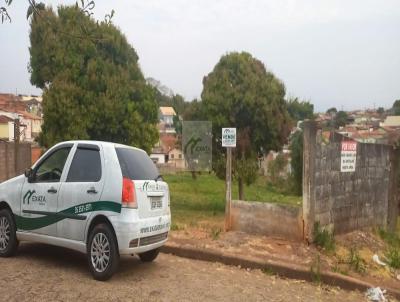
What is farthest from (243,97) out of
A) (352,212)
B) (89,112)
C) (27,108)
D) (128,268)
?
(27,108)

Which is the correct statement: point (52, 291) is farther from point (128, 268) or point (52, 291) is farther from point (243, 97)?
point (243, 97)

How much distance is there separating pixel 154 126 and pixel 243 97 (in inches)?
109

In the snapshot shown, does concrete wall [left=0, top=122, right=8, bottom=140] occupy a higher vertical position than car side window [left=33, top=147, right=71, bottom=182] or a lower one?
higher

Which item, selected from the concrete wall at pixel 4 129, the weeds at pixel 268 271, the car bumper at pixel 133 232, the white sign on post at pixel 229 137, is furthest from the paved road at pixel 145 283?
the concrete wall at pixel 4 129

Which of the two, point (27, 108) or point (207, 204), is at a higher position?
point (27, 108)

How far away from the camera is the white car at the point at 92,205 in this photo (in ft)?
18.7

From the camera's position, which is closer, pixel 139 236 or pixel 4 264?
pixel 139 236

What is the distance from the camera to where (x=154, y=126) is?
13.6 metres

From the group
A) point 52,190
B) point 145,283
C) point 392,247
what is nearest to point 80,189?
point 52,190

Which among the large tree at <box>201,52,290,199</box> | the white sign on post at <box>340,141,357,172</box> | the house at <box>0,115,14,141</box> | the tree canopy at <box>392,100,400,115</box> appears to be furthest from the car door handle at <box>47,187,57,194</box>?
the tree canopy at <box>392,100,400,115</box>

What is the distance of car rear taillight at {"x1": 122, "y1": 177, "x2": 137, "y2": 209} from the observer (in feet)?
18.6

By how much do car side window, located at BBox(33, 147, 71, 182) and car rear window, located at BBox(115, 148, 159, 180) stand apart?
0.92 m

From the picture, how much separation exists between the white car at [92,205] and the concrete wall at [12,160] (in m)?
3.74

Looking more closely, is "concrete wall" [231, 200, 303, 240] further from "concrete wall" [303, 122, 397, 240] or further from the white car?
the white car
